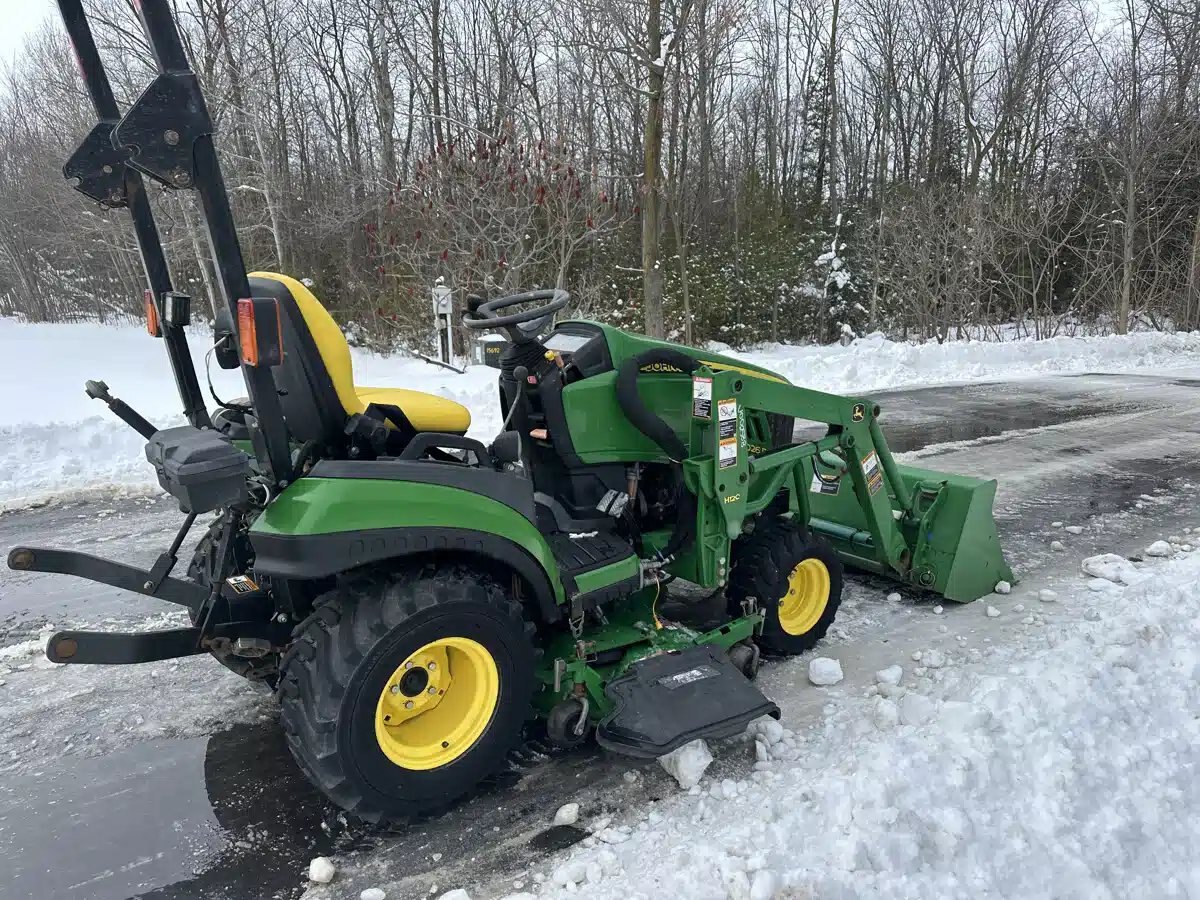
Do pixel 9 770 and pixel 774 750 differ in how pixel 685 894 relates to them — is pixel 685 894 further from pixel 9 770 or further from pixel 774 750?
pixel 9 770

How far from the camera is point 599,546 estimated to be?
128 inches

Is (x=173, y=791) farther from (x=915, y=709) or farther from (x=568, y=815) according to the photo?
(x=915, y=709)

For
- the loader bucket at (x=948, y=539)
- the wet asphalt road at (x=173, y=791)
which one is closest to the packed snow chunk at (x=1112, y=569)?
the wet asphalt road at (x=173, y=791)

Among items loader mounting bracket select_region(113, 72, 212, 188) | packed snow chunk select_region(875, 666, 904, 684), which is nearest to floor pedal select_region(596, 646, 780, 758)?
packed snow chunk select_region(875, 666, 904, 684)

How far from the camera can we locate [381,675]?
2.39 m

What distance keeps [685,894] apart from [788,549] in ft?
5.73

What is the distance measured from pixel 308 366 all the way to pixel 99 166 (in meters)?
0.80

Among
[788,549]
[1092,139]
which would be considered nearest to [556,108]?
[1092,139]

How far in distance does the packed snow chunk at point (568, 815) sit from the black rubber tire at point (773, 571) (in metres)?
1.27

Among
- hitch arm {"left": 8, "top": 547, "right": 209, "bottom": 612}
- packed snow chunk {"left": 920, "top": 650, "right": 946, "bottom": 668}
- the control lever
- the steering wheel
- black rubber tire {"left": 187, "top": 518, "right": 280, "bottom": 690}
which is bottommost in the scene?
packed snow chunk {"left": 920, "top": 650, "right": 946, "bottom": 668}

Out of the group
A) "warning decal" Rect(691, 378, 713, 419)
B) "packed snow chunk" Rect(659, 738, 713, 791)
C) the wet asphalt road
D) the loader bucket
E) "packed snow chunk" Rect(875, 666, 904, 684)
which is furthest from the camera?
the loader bucket

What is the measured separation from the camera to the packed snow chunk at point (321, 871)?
235 centimetres

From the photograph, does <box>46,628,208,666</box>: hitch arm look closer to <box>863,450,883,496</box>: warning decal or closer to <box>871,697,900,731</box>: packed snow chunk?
<box>871,697,900,731</box>: packed snow chunk

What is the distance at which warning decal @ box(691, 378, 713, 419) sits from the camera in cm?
331
